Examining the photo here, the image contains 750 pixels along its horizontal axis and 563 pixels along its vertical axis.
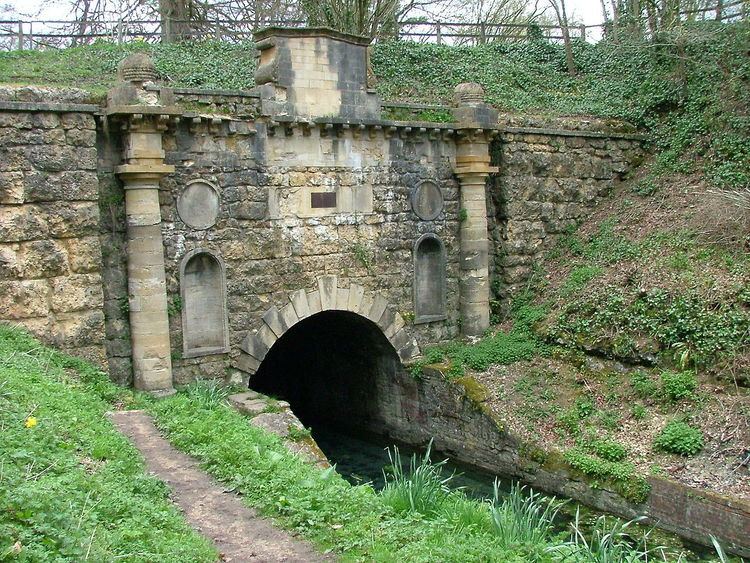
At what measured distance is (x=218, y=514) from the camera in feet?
23.1

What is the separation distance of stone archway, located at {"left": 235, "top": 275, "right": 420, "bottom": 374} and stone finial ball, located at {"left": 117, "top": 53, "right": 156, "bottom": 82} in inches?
164

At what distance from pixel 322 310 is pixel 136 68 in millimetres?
4947

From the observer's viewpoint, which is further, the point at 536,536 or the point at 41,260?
the point at 41,260

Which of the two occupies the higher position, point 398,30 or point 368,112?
point 398,30

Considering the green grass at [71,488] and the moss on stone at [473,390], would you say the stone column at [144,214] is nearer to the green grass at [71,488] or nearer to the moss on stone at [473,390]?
the green grass at [71,488]

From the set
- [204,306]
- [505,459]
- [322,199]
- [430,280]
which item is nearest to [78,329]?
[204,306]

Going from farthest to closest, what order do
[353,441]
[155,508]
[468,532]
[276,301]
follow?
[353,441]
[276,301]
[468,532]
[155,508]

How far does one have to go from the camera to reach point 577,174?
53.9 ft

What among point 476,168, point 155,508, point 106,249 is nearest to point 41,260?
point 106,249

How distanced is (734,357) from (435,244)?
571cm

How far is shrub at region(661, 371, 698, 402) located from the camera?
38.9 ft

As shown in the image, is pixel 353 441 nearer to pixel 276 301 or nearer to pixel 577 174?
pixel 276 301

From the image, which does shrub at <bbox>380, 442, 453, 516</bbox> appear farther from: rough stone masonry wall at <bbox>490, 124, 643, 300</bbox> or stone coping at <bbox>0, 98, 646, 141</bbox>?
rough stone masonry wall at <bbox>490, 124, 643, 300</bbox>

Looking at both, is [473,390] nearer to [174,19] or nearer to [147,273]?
[147,273]
